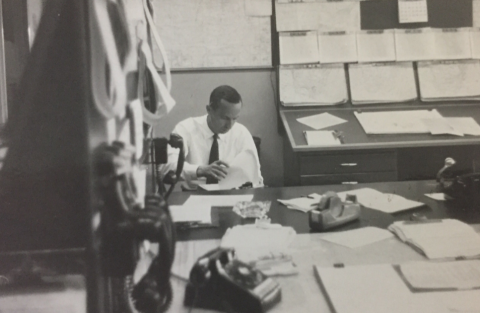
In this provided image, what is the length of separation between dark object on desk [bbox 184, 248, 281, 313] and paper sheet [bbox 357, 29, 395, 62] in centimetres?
229

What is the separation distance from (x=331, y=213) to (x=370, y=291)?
15.3 inches

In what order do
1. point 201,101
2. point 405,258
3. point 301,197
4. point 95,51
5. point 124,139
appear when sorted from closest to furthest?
point 95,51, point 124,139, point 405,258, point 301,197, point 201,101

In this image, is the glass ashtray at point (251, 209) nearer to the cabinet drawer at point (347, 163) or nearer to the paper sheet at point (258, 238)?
the paper sheet at point (258, 238)

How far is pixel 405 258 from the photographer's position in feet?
3.08

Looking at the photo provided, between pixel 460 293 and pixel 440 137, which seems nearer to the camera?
pixel 460 293

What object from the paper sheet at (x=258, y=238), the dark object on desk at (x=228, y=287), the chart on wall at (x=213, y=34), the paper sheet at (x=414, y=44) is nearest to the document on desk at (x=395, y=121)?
the paper sheet at (x=414, y=44)

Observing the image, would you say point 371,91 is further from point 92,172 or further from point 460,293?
point 92,172

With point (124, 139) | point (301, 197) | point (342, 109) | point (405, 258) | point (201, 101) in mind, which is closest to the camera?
point (124, 139)

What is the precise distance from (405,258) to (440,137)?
155cm

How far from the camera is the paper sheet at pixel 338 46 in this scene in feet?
9.11

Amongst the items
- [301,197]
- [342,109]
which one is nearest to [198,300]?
[301,197]

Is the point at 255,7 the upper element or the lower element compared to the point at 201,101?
upper

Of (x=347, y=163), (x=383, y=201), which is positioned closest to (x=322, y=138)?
(x=347, y=163)

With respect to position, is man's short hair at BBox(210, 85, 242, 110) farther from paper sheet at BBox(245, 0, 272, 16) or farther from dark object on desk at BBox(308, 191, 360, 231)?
dark object on desk at BBox(308, 191, 360, 231)
